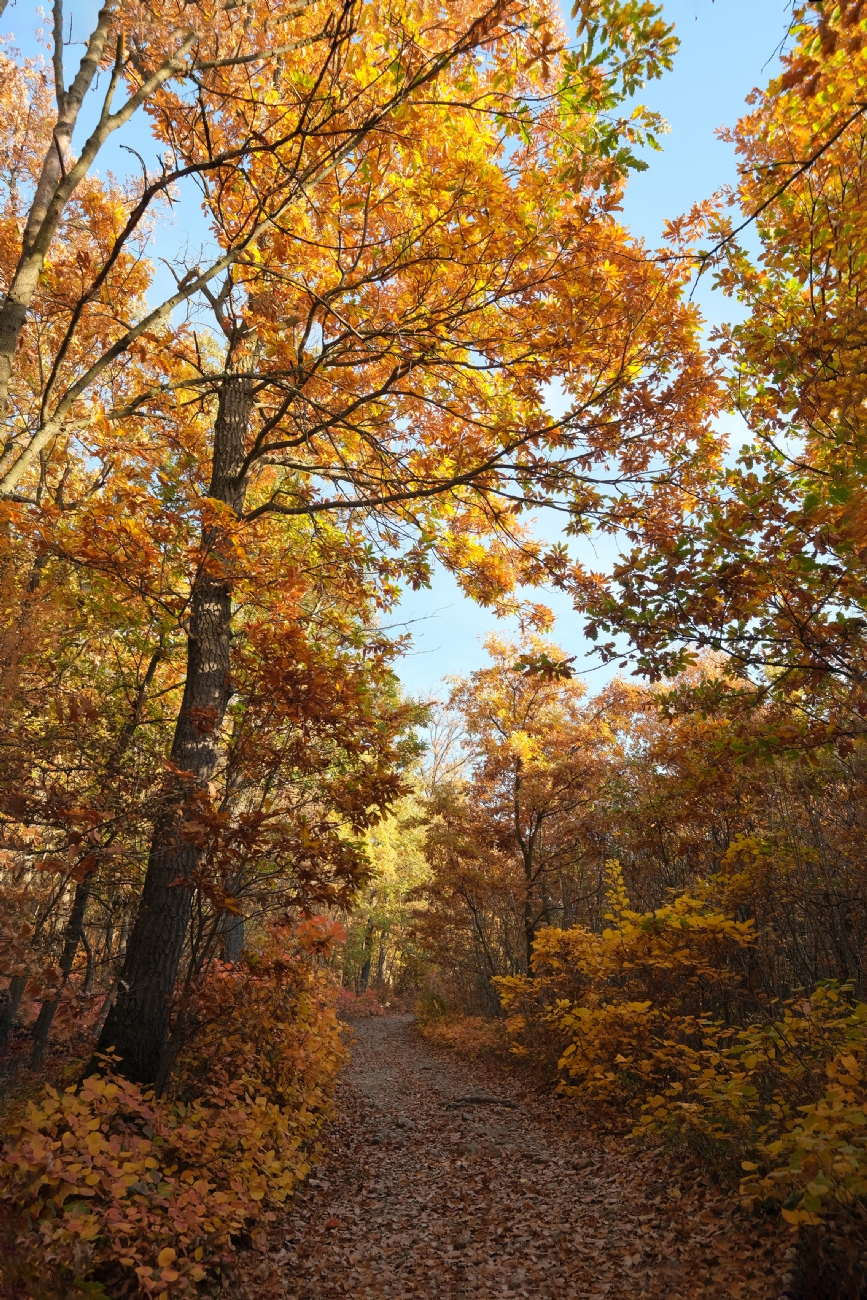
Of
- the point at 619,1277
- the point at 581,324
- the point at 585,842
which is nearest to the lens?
the point at 619,1277

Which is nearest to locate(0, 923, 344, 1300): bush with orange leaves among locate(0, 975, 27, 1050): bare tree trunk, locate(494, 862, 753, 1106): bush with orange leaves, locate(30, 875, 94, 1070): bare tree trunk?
locate(30, 875, 94, 1070): bare tree trunk

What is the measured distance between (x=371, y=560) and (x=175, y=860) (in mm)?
3482

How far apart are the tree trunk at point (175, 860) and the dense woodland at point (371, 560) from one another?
35 millimetres

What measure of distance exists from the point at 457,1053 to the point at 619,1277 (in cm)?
1020

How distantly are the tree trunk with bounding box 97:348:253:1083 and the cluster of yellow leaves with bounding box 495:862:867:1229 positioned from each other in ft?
12.4

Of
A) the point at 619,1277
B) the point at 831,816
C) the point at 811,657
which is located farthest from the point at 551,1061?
the point at 811,657

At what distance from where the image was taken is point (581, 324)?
15.6 ft

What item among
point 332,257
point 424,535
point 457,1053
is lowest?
point 457,1053

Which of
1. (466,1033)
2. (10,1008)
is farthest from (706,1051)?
(466,1033)

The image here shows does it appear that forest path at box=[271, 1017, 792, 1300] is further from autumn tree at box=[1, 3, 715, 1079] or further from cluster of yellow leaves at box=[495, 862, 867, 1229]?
autumn tree at box=[1, 3, 715, 1079]

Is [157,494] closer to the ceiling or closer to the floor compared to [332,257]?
closer to the floor

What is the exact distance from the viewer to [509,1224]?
4.56 metres

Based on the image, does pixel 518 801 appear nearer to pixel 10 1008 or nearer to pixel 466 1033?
pixel 466 1033

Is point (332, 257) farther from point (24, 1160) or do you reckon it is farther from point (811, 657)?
point (24, 1160)
